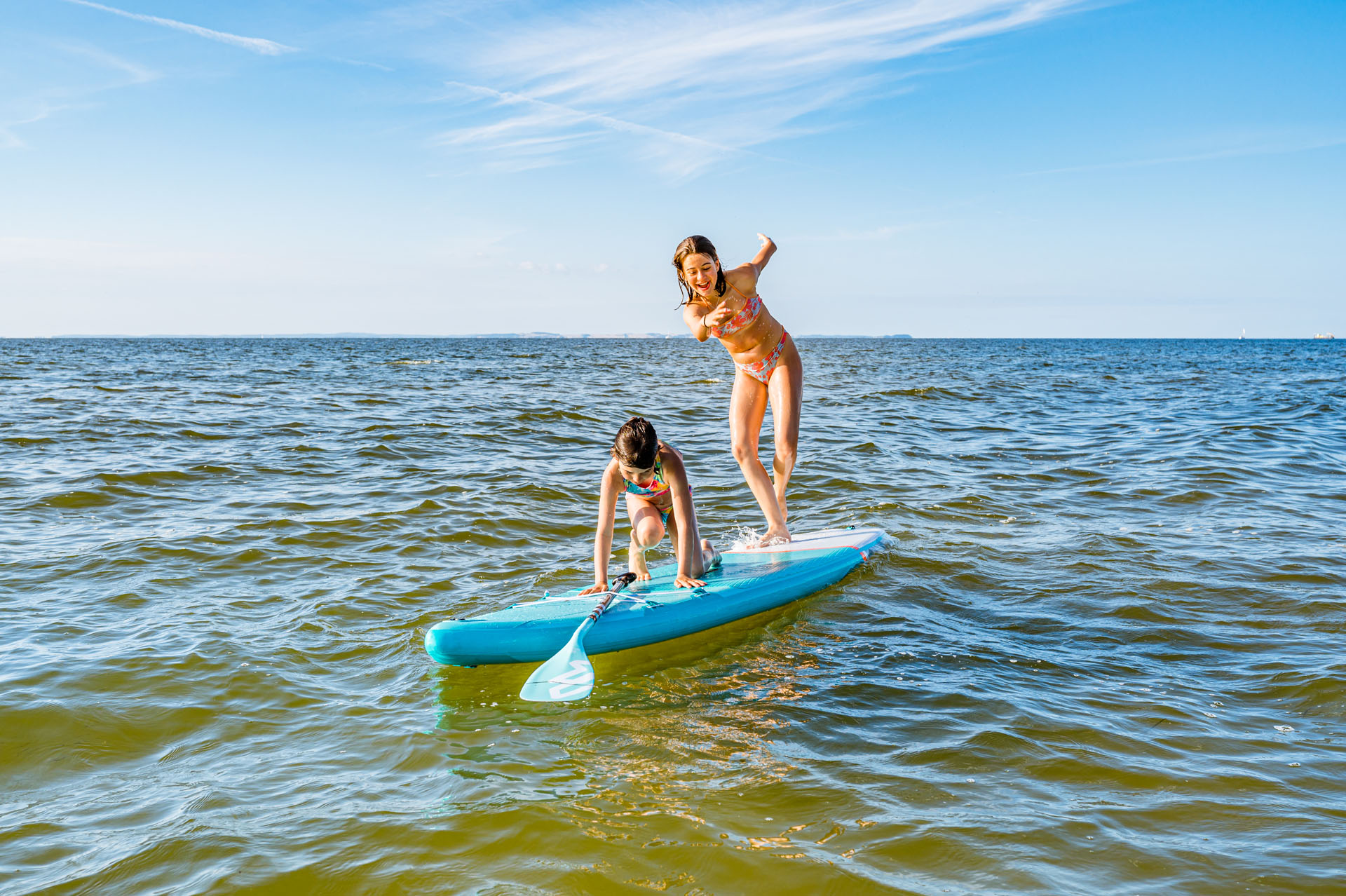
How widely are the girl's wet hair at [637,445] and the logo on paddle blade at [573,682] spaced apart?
1184 millimetres

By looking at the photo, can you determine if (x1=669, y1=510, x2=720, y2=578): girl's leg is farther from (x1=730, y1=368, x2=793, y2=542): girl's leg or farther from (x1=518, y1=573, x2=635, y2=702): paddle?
(x1=518, y1=573, x2=635, y2=702): paddle

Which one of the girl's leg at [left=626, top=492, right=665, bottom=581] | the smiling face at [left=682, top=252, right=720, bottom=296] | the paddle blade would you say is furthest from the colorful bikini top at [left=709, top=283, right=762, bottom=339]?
the paddle blade

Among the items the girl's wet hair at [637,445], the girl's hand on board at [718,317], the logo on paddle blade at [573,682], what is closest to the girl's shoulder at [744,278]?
the girl's hand on board at [718,317]

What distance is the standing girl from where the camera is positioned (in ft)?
18.1

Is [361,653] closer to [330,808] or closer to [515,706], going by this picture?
[515,706]

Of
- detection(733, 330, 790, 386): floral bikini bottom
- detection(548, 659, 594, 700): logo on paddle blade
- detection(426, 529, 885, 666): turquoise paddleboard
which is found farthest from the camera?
detection(733, 330, 790, 386): floral bikini bottom

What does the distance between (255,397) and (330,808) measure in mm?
17805

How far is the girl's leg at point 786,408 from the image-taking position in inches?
240

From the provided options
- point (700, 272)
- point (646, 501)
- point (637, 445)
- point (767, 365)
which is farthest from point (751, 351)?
point (637, 445)

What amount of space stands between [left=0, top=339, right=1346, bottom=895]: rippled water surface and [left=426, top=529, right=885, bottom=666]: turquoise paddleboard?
0.15 metres

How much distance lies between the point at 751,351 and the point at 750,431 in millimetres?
586

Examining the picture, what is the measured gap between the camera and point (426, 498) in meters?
8.85

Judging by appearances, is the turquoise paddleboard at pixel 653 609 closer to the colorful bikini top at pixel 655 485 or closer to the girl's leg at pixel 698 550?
the girl's leg at pixel 698 550

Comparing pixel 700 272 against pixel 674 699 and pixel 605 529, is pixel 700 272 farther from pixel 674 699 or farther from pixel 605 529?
pixel 674 699
